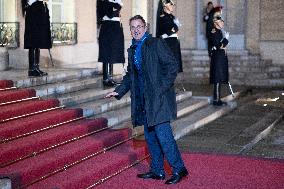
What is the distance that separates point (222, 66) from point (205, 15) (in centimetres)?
772

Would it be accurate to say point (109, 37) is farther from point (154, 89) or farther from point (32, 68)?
point (154, 89)

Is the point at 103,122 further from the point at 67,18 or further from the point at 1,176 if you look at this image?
the point at 67,18

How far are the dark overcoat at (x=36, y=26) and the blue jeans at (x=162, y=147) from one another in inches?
159

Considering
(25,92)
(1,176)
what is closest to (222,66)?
(25,92)

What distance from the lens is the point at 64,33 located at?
43.5 ft

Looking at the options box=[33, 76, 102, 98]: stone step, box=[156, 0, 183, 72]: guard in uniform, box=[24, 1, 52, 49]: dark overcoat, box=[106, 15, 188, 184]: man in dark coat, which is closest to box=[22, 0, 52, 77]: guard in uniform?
box=[24, 1, 52, 49]: dark overcoat

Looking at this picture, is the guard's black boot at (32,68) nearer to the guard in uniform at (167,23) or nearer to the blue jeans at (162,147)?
the guard in uniform at (167,23)

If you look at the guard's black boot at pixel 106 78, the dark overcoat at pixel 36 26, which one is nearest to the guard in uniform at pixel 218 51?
the guard's black boot at pixel 106 78

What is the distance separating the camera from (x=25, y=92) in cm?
841

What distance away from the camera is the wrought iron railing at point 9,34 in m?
11.5

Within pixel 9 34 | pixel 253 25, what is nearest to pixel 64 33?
pixel 9 34

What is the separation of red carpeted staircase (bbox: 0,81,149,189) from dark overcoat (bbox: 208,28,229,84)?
390cm

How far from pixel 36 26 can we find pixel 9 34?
193cm

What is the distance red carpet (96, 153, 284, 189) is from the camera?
21.1 feet
